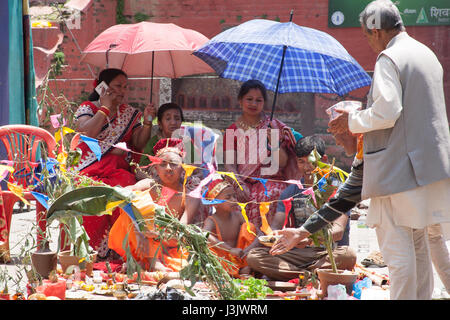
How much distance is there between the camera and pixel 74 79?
37.4 feet

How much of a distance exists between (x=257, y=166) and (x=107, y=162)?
1.40 m

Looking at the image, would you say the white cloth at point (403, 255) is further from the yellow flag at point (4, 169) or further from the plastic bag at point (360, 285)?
the yellow flag at point (4, 169)

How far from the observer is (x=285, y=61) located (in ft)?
19.0

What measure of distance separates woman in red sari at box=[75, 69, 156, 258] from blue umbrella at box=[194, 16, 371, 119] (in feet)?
2.88

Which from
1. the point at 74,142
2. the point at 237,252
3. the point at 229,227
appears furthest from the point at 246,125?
the point at 74,142

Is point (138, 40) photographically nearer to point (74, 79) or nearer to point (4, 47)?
point (4, 47)

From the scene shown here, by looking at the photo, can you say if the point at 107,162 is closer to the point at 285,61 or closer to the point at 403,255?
the point at 285,61

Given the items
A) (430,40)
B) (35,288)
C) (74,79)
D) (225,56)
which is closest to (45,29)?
(74,79)

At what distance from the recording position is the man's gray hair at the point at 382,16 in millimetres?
3145

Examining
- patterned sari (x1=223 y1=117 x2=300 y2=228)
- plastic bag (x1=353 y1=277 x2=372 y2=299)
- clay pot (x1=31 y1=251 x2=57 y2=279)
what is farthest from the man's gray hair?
clay pot (x1=31 y1=251 x2=57 y2=279)

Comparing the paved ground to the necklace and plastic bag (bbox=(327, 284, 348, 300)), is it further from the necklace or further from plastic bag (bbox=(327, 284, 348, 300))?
the necklace

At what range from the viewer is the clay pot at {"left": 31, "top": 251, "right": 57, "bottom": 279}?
3846mm

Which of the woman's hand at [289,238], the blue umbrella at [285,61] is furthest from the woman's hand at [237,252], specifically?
the blue umbrella at [285,61]

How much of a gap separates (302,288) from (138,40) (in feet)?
9.86
